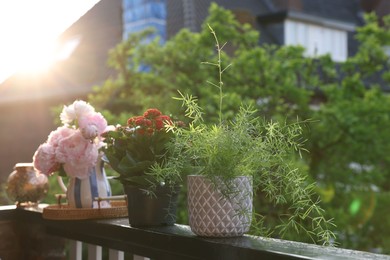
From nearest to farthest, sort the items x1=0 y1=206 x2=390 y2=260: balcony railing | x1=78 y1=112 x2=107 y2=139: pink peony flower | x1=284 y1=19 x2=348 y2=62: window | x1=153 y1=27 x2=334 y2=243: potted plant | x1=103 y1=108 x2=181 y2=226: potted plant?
1. x1=0 y1=206 x2=390 y2=260: balcony railing
2. x1=153 y1=27 x2=334 y2=243: potted plant
3. x1=103 y1=108 x2=181 y2=226: potted plant
4. x1=78 y1=112 x2=107 y2=139: pink peony flower
5. x1=284 y1=19 x2=348 y2=62: window

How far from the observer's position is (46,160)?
98.7 inches

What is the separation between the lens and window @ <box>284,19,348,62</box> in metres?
11.7

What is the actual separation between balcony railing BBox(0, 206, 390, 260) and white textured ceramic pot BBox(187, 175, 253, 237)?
0.09 ft

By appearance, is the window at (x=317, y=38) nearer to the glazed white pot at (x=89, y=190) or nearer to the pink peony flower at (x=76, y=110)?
the glazed white pot at (x=89, y=190)

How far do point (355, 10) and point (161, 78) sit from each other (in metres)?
7.52

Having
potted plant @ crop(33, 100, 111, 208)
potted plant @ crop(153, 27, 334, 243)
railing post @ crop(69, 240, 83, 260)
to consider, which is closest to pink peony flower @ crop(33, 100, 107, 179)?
potted plant @ crop(33, 100, 111, 208)

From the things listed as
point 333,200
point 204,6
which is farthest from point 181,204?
point 204,6

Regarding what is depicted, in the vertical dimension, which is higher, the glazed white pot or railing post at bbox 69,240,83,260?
the glazed white pot

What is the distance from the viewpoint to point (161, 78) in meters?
6.86

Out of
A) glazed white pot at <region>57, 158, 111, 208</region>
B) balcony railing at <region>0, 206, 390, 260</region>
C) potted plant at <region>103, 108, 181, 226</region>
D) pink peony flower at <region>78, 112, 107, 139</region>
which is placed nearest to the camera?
balcony railing at <region>0, 206, 390, 260</region>

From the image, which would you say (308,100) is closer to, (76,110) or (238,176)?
(76,110)

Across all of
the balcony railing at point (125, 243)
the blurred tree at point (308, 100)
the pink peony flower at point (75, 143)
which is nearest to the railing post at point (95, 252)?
the balcony railing at point (125, 243)

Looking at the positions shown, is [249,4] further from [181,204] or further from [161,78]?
[181,204]

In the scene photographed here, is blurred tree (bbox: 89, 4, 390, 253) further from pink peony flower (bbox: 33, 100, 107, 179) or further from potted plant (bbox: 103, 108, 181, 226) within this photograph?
potted plant (bbox: 103, 108, 181, 226)
